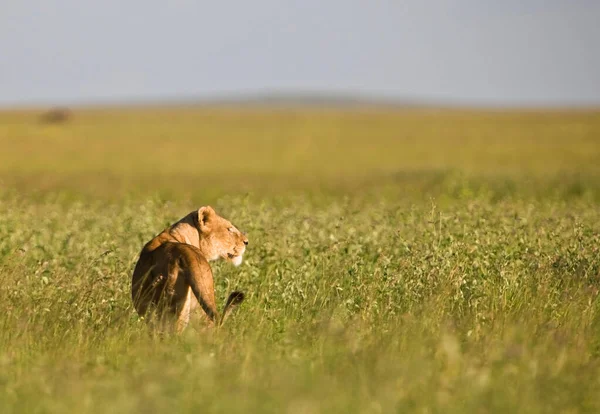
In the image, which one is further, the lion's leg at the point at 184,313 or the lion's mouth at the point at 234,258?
the lion's mouth at the point at 234,258

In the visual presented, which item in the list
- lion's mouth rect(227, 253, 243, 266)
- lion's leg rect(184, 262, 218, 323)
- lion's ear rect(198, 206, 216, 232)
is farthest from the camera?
lion's mouth rect(227, 253, 243, 266)

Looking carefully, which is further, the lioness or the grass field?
the lioness

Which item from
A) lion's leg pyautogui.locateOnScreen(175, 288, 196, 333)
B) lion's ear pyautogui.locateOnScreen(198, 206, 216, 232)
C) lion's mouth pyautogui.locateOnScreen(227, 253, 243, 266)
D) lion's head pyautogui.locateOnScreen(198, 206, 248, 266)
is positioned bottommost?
lion's leg pyautogui.locateOnScreen(175, 288, 196, 333)

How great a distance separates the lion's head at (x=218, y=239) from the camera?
9.08m

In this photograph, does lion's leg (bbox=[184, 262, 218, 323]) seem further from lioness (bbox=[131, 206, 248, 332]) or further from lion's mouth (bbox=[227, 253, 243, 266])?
lion's mouth (bbox=[227, 253, 243, 266])

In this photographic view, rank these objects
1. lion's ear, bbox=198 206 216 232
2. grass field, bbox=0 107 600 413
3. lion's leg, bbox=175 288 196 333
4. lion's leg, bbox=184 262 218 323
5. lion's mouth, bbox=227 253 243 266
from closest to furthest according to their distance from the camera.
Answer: grass field, bbox=0 107 600 413 < lion's leg, bbox=184 262 218 323 < lion's leg, bbox=175 288 196 333 < lion's ear, bbox=198 206 216 232 < lion's mouth, bbox=227 253 243 266

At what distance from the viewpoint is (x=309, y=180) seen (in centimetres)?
3934

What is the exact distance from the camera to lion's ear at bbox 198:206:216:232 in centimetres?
899

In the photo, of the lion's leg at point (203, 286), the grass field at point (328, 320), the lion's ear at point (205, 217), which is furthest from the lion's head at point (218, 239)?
the lion's leg at point (203, 286)

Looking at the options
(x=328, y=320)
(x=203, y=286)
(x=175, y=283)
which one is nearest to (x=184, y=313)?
(x=175, y=283)

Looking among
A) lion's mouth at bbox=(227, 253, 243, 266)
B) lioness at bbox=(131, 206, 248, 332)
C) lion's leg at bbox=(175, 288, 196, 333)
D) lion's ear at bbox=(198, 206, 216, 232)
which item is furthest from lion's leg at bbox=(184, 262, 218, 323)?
lion's mouth at bbox=(227, 253, 243, 266)

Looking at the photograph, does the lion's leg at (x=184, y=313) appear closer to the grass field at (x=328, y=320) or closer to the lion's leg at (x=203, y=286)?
the lion's leg at (x=203, y=286)

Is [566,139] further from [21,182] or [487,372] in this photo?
[487,372]

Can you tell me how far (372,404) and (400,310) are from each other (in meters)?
3.19
